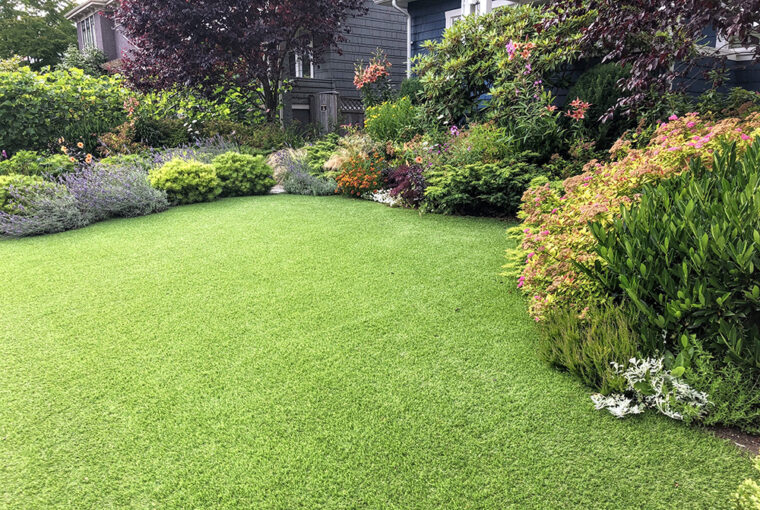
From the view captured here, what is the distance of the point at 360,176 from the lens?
7410 mm

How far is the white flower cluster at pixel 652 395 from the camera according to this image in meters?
2.16

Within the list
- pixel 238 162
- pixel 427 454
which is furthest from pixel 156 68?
pixel 427 454

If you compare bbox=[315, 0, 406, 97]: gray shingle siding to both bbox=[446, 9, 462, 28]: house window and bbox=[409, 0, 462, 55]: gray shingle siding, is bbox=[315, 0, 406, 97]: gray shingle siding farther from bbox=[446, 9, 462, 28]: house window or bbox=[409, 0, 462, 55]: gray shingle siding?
bbox=[446, 9, 462, 28]: house window

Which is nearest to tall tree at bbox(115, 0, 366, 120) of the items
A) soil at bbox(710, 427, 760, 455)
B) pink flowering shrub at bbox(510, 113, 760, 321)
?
pink flowering shrub at bbox(510, 113, 760, 321)

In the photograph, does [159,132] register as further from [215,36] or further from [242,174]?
[242,174]

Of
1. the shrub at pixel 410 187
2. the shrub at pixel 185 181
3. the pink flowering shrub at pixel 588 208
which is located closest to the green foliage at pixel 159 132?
the shrub at pixel 185 181

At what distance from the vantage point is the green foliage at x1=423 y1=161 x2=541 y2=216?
18.7ft

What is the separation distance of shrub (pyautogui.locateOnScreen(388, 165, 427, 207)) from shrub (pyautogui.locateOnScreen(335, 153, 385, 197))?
590 mm

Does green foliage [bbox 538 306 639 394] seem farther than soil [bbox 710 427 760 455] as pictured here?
Yes

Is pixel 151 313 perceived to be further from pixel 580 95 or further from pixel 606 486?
pixel 580 95

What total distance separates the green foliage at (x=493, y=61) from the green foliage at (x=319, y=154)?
2.01 meters

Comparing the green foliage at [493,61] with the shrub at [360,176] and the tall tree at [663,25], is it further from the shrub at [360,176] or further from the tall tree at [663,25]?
the shrub at [360,176]

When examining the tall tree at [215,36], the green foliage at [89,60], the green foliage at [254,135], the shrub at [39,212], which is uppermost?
the green foliage at [89,60]

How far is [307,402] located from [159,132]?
8.65 metres
